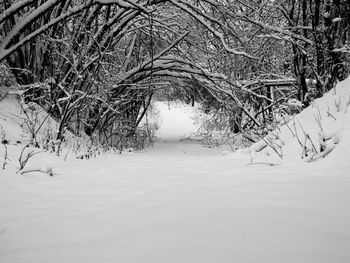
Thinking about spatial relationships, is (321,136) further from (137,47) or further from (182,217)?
(137,47)

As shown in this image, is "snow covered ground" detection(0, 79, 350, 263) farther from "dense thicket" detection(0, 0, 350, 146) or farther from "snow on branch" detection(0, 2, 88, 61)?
"dense thicket" detection(0, 0, 350, 146)

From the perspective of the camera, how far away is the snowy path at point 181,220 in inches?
45.4

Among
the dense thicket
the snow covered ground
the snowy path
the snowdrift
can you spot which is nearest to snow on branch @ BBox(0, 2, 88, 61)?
the dense thicket

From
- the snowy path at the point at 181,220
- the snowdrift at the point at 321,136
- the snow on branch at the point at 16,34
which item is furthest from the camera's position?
the snow on branch at the point at 16,34

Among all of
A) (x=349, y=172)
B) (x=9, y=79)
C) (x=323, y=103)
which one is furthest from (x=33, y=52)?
(x=349, y=172)

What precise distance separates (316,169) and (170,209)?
59.5 inches

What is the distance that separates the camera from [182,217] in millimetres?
1560

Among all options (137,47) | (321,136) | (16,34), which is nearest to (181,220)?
(321,136)

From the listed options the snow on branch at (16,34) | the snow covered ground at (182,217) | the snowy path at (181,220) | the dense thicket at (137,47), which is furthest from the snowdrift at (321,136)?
the snow on branch at (16,34)

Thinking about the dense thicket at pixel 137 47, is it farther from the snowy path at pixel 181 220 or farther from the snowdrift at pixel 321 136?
the snowy path at pixel 181 220

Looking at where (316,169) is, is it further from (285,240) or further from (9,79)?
(9,79)

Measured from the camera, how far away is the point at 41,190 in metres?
2.32

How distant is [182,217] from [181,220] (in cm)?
5

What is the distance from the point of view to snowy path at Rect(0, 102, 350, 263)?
3.79 ft
